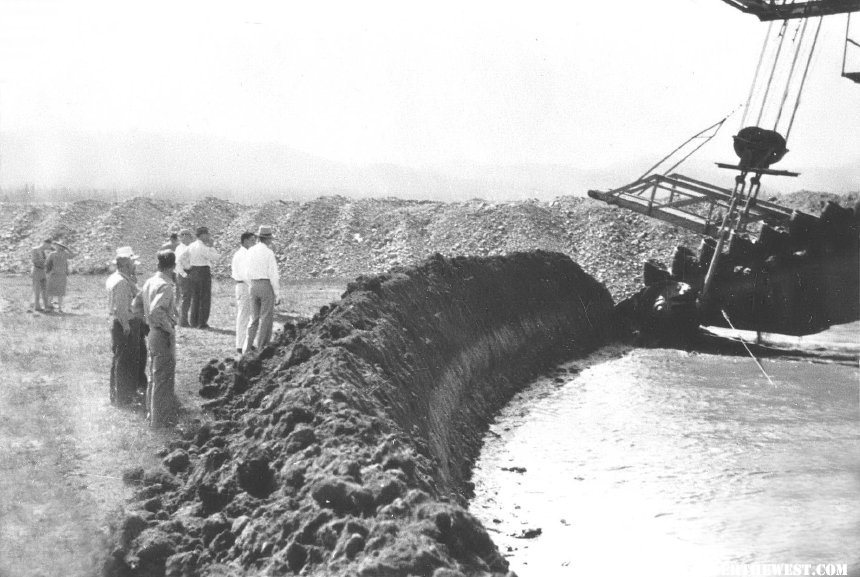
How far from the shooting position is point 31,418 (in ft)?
29.5

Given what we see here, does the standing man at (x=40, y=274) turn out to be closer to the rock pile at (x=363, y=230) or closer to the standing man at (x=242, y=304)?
the standing man at (x=242, y=304)

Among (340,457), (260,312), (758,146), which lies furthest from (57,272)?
(340,457)

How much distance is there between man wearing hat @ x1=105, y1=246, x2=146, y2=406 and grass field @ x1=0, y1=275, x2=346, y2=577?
25 centimetres

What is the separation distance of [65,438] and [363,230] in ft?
85.0

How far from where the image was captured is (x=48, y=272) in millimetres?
17562

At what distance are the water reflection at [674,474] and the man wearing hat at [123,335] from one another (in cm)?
374

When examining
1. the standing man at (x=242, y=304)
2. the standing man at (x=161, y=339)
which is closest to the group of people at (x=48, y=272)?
the standing man at (x=242, y=304)

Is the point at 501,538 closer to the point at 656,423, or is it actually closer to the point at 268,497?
the point at 268,497

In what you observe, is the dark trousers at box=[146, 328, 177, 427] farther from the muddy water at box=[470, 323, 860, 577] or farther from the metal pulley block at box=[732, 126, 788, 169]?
the metal pulley block at box=[732, 126, 788, 169]

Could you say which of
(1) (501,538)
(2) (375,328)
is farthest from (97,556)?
(2) (375,328)

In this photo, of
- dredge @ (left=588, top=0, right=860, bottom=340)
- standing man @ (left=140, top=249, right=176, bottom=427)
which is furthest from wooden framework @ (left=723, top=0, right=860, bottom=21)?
standing man @ (left=140, top=249, right=176, bottom=427)

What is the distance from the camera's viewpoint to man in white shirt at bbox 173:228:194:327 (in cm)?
1510

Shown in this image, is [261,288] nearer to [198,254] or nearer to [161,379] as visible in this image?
[161,379]

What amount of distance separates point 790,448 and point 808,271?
7158 millimetres
